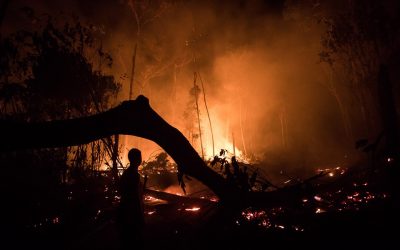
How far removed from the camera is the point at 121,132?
242cm

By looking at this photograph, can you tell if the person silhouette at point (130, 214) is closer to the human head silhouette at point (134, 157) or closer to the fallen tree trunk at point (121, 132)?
the human head silhouette at point (134, 157)

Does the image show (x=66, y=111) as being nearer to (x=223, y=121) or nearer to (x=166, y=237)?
(x=166, y=237)

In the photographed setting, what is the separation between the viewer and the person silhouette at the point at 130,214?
382cm

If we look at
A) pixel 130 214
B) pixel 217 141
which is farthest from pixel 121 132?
pixel 217 141

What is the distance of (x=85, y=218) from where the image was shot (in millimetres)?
6363

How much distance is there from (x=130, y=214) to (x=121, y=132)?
183 centimetres

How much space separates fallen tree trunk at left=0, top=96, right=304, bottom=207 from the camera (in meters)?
2.16

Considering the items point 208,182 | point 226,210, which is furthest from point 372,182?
point 208,182

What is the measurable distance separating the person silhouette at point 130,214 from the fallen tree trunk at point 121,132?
154 centimetres

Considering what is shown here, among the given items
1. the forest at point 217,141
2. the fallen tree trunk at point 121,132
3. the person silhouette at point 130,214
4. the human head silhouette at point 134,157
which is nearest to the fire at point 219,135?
the forest at point 217,141

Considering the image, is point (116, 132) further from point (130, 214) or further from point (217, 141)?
point (217, 141)

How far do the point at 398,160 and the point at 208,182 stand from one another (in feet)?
9.74

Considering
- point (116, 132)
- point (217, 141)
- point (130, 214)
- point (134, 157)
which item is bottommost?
point (130, 214)

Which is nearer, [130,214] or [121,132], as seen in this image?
[121,132]
